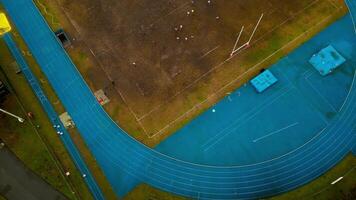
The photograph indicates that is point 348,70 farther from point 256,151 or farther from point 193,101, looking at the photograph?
point 193,101

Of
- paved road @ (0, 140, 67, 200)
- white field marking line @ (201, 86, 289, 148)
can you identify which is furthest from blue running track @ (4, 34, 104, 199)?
white field marking line @ (201, 86, 289, 148)

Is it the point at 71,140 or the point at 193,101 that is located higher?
the point at 71,140

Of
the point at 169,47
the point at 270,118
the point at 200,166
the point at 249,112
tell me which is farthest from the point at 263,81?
the point at 200,166

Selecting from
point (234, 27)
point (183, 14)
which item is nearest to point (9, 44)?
point (183, 14)

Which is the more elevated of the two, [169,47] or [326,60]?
[169,47]

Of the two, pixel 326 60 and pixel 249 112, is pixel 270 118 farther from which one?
pixel 326 60

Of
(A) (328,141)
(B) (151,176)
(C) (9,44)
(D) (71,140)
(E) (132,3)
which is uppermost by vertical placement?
(C) (9,44)
